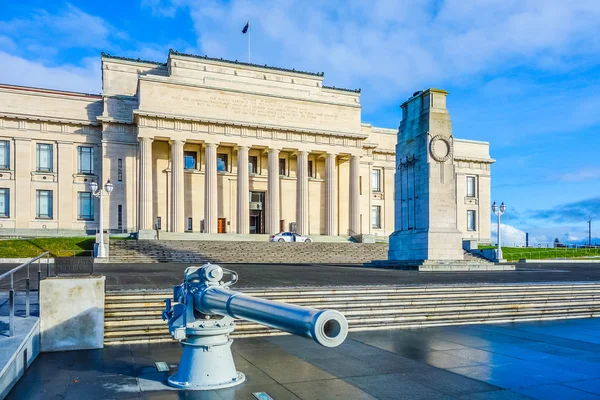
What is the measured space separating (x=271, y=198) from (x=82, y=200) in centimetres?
1894

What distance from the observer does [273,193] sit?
172 ft

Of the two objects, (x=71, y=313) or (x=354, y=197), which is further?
(x=354, y=197)

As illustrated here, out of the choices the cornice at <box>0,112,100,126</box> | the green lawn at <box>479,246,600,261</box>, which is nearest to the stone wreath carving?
the green lawn at <box>479,246,600,261</box>

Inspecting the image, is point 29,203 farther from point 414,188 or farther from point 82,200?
point 414,188

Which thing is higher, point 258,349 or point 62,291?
point 62,291

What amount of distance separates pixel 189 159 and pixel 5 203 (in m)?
18.0

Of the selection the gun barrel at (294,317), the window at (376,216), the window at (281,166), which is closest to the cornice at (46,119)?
the window at (281,166)

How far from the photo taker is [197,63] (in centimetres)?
5341

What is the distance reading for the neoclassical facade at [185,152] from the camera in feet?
160

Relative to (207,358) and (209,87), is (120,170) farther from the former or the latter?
(207,358)

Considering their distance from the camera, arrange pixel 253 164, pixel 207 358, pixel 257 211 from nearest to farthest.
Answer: pixel 207 358 → pixel 253 164 → pixel 257 211

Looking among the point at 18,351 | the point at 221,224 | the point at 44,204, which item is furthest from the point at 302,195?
the point at 18,351

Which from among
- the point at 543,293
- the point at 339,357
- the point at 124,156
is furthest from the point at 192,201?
the point at 339,357

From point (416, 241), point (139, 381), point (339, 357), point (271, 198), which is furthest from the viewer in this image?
point (271, 198)
